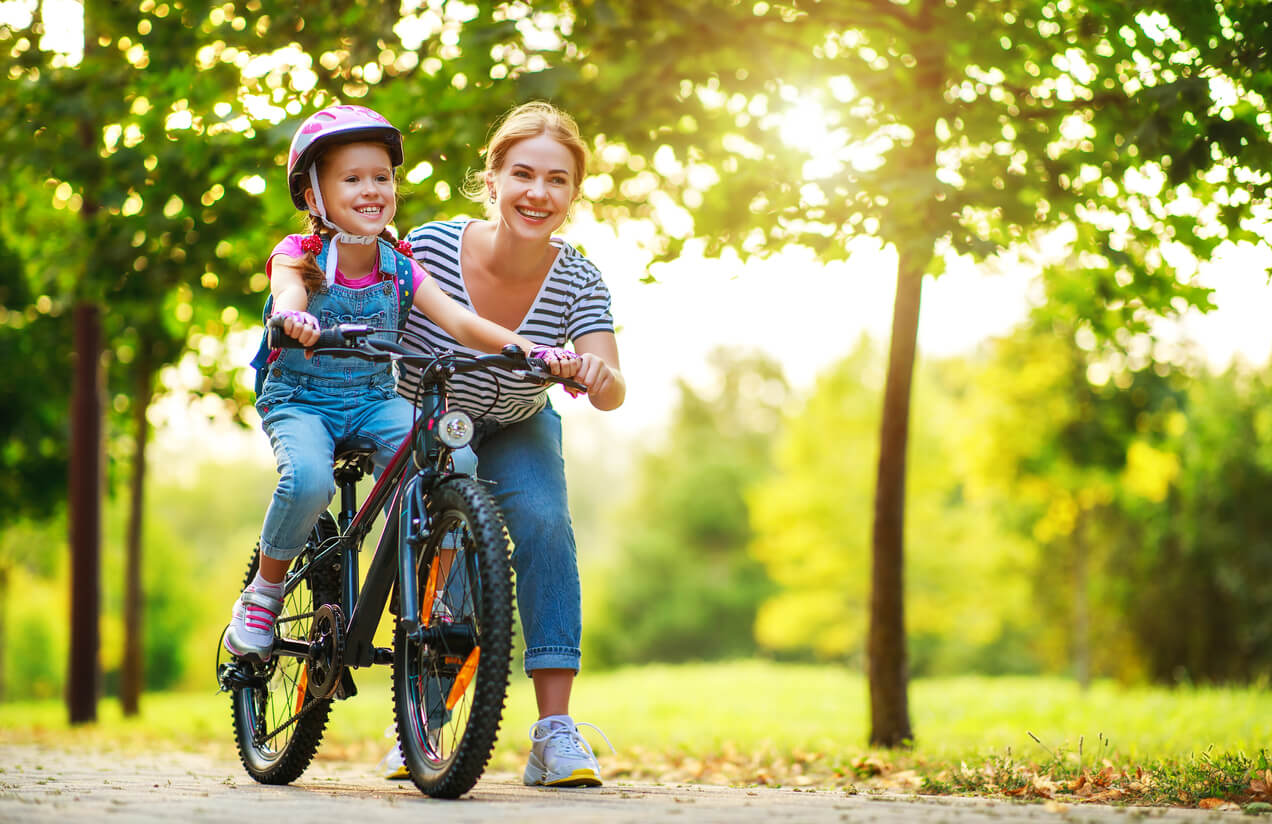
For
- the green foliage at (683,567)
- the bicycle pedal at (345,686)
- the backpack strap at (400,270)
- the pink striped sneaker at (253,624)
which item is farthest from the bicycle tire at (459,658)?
the green foliage at (683,567)

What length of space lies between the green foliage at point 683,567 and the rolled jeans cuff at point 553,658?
32.5 meters

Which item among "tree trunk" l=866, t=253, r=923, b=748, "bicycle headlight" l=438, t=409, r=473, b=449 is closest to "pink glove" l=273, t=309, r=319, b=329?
"bicycle headlight" l=438, t=409, r=473, b=449

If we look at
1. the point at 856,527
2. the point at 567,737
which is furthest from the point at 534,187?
the point at 856,527

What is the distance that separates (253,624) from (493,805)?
125cm

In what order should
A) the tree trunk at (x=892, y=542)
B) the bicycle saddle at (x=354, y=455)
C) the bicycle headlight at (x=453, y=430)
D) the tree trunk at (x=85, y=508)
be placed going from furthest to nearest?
the tree trunk at (x=85, y=508) < the tree trunk at (x=892, y=542) < the bicycle saddle at (x=354, y=455) < the bicycle headlight at (x=453, y=430)

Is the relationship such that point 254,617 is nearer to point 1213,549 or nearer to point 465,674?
point 465,674

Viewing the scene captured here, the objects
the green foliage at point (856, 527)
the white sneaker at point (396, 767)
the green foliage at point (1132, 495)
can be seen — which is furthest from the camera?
the green foliage at point (856, 527)

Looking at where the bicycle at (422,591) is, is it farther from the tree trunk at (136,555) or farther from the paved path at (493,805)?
the tree trunk at (136,555)

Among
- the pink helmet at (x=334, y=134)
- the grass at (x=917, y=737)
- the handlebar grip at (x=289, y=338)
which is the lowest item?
the grass at (x=917, y=737)

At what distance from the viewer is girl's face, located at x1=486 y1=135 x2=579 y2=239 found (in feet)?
12.9

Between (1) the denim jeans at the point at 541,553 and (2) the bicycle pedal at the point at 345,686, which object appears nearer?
(2) the bicycle pedal at the point at 345,686

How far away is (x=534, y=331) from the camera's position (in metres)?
4.12

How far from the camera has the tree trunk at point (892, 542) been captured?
685 cm

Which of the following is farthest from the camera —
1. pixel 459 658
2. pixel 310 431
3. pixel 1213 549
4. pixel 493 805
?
pixel 1213 549
